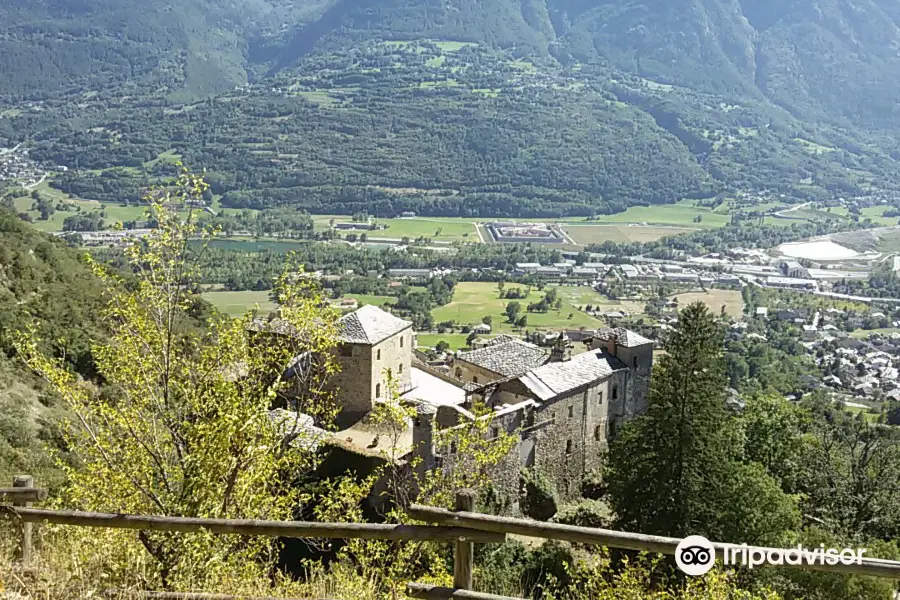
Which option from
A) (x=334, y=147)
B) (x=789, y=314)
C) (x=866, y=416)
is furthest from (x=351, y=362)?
(x=334, y=147)

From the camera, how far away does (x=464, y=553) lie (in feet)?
24.5

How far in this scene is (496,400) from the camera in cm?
3159

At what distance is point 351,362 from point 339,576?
2022 cm

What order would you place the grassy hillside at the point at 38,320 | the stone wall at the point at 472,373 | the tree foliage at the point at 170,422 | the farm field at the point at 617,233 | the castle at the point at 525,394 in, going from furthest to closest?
1. the farm field at the point at 617,233
2. the stone wall at the point at 472,373
3. the castle at the point at 525,394
4. the grassy hillside at the point at 38,320
5. the tree foliage at the point at 170,422

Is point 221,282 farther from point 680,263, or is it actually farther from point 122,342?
point 122,342

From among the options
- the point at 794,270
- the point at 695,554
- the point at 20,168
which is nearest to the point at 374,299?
the point at 794,270

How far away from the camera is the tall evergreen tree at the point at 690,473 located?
989 inches

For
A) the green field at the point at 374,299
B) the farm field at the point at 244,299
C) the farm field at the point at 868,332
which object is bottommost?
the farm field at the point at 868,332

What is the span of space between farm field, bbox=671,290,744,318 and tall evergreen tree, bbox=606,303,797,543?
264 feet

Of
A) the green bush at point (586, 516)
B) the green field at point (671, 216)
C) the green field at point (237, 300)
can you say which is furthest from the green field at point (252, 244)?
the green bush at point (586, 516)

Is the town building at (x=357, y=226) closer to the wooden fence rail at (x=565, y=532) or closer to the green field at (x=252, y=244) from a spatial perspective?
the green field at (x=252, y=244)

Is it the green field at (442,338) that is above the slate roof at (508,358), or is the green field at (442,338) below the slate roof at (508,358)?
below

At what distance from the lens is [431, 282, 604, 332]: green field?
9044cm

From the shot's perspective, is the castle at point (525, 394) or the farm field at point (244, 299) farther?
the farm field at point (244, 299)
